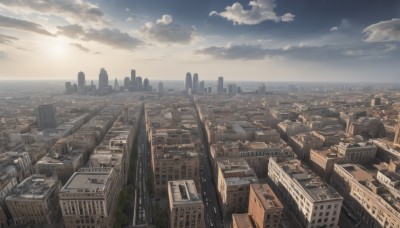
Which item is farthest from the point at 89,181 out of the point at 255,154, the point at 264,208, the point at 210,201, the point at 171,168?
the point at 255,154

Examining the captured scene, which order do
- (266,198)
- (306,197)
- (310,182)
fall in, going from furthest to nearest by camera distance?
(310,182), (306,197), (266,198)

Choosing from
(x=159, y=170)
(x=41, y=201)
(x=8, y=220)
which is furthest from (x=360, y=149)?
(x=8, y=220)

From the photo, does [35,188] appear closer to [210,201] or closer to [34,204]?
[34,204]

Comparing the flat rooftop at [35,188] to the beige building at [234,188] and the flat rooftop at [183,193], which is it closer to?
the flat rooftop at [183,193]

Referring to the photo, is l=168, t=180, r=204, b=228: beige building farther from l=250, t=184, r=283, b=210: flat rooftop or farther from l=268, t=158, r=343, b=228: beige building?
l=268, t=158, r=343, b=228: beige building

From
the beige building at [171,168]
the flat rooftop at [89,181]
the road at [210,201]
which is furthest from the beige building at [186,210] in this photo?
the flat rooftop at [89,181]

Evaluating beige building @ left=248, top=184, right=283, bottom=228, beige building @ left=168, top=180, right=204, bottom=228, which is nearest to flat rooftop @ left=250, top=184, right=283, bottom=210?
beige building @ left=248, top=184, right=283, bottom=228
